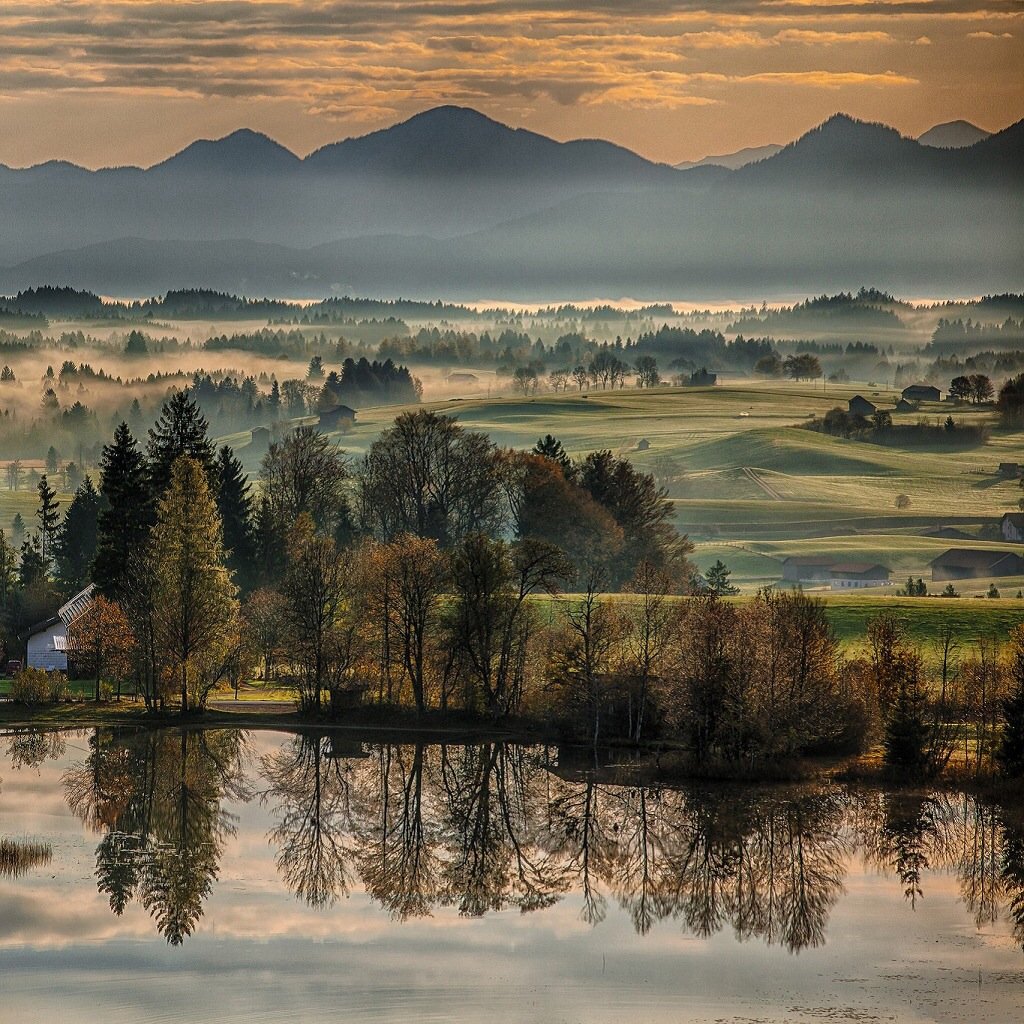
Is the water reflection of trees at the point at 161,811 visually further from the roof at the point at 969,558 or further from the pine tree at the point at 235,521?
the roof at the point at 969,558

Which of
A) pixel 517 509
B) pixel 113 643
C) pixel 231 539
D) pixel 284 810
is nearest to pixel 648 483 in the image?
pixel 517 509

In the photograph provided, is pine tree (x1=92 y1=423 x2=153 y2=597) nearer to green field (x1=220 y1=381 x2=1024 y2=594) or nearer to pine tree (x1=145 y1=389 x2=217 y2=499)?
pine tree (x1=145 y1=389 x2=217 y2=499)

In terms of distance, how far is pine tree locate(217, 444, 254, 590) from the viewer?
298 ft

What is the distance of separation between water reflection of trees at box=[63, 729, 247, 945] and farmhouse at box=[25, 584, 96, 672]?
16378 mm

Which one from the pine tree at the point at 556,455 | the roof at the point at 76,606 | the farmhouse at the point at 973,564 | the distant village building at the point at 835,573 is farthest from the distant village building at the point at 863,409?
the roof at the point at 76,606

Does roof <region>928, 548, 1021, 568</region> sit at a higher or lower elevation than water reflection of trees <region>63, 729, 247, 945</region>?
higher

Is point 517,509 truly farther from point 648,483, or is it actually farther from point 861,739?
point 861,739

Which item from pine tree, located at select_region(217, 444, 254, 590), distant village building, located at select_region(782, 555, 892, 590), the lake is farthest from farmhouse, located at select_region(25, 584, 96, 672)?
distant village building, located at select_region(782, 555, 892, 590)

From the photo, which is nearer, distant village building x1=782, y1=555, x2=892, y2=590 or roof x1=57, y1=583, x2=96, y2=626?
roof x1=57, y1=583, x2=96, y2=626

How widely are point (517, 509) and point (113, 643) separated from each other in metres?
35.0

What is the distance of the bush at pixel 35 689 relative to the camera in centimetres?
7112

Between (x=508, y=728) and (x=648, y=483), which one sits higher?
(x=648, y=483)

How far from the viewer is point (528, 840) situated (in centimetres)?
4894

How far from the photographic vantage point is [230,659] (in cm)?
7369
